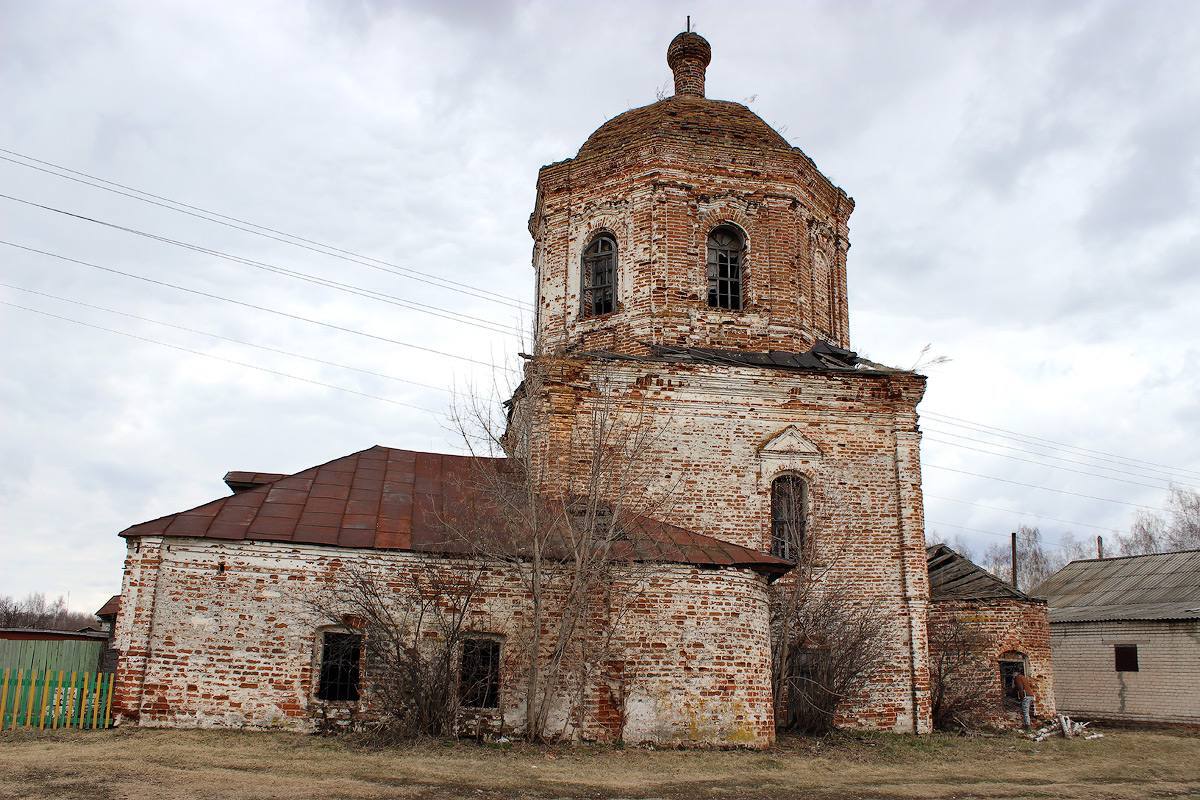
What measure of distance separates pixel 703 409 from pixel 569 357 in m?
2.10

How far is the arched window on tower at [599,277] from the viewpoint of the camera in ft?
50.1

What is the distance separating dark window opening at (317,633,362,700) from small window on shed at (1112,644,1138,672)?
16.7 m

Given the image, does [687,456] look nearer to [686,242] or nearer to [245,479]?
[686,242]

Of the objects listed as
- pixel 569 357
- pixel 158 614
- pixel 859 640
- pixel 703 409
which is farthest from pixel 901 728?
pixel 158 614

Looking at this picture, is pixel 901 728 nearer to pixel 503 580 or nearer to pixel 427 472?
pixel 503 580

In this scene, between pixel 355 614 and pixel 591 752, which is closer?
pixel 591 752

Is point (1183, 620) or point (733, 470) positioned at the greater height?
point (733, 470)

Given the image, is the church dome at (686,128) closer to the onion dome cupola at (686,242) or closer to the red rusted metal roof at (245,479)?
the onion dome cupola at (686,242)

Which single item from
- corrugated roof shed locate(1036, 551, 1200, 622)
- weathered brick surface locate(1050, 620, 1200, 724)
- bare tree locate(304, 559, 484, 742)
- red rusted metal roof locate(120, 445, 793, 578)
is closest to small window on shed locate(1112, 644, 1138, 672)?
weathered brick surface locate(1050, 620, 1200, 724)

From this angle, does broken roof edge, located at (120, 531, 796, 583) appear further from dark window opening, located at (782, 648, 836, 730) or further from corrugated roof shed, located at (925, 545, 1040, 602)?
corrugated roof shed, located at (925, 545, 1040, 602)

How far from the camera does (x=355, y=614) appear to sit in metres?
11.4

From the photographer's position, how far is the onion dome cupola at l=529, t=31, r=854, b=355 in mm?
14773

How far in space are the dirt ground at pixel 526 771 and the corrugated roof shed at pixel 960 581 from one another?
3.99 meters

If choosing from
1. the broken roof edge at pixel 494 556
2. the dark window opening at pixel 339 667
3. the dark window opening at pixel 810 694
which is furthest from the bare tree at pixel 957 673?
the dark window opening at pixel 339 667
